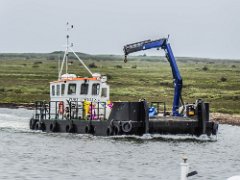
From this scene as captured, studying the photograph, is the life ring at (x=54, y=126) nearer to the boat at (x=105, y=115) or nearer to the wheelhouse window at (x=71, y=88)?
the boat at (x=105, y=115)

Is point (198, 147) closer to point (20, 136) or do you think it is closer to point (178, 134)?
point (178, 134)

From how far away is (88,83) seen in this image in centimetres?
4869

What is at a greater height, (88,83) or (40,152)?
(88,83)

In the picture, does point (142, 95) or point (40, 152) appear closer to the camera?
point (40, 152)

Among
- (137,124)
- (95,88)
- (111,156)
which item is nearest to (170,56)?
(95,88)

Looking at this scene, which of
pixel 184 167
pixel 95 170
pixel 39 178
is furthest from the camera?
pixel 95 170

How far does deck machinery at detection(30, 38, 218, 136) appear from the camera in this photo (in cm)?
4538

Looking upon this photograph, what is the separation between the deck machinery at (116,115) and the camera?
45.4 metres

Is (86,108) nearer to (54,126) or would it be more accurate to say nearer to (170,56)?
(54,126)

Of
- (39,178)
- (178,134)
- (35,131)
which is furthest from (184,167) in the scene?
(35,131)

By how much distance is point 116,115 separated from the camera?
4528 cm

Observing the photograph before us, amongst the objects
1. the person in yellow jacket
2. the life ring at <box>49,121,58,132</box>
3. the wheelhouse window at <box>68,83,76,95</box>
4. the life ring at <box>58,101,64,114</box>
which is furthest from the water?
the wheelhouse window at <box>68,83,76,95</box>

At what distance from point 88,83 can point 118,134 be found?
462cm

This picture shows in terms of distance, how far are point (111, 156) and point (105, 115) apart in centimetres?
930
